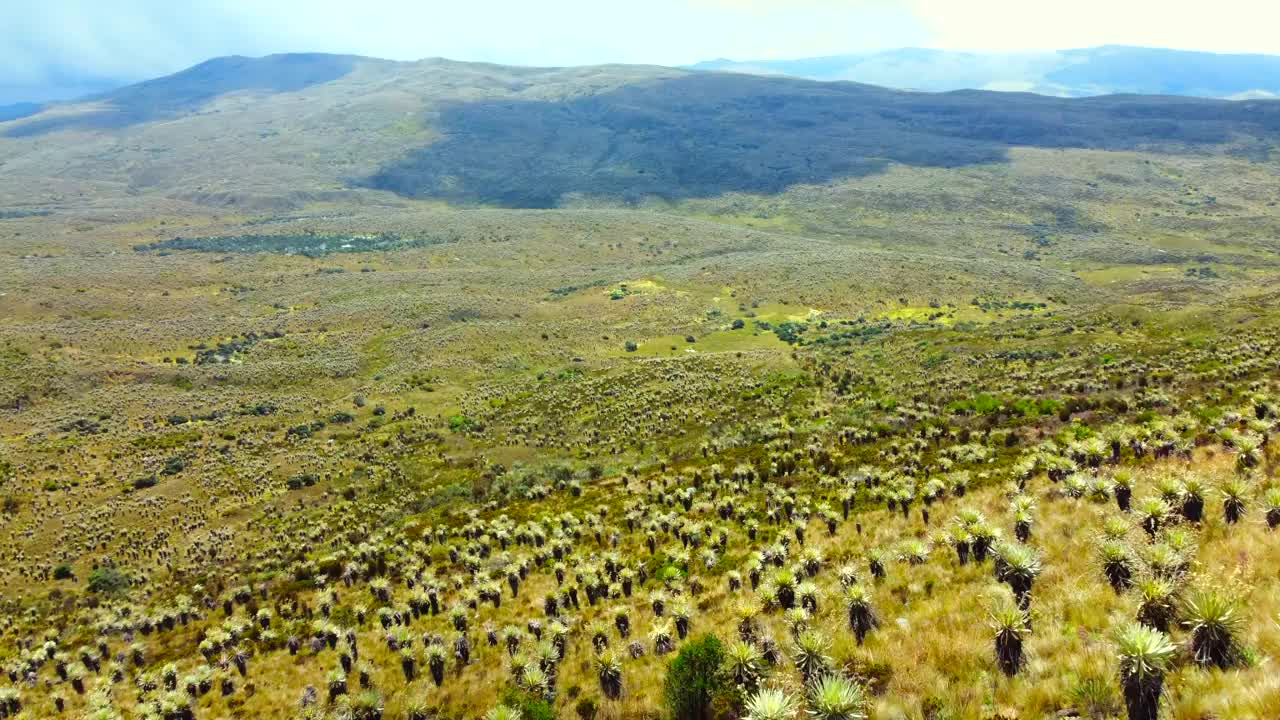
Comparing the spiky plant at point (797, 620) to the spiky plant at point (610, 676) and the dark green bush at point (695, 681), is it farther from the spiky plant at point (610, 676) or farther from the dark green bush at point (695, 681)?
the spiky plant at point (610, 676)

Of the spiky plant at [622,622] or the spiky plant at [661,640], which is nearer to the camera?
the spiky plant at [661,640]

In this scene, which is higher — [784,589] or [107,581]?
[784,589]

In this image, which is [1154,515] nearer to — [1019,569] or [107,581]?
[1019,569]

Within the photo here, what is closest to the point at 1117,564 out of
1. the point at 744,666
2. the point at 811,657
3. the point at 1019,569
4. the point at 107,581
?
the point at 1019,569

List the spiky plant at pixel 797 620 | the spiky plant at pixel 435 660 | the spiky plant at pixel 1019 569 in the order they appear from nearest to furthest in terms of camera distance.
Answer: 1. the spiky plant at pixel 1019 569
2. the spiky plant at pixel 797 620
3. the spiky plant at pixel 435 660

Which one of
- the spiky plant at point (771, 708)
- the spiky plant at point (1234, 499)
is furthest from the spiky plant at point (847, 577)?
the spiky plant at point (1234, 499)

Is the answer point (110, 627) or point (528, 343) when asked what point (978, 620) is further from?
point (528, 343)
